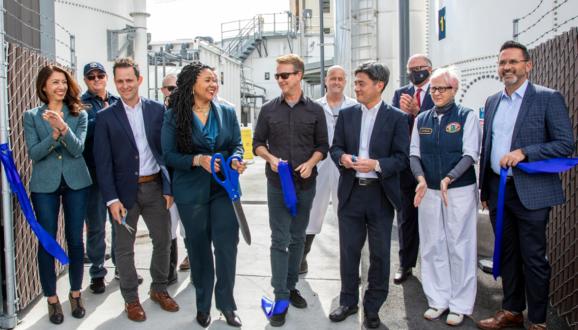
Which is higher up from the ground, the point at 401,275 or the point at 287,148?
the point at 287,148

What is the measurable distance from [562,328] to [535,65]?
2.31 metres

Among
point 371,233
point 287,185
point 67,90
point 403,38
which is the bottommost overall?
point 371,233

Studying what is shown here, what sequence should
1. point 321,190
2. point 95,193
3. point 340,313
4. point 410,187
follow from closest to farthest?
point 340,313 → point 95,193 → point 410,187 → point 321,190

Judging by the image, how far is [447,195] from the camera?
410 centimetres

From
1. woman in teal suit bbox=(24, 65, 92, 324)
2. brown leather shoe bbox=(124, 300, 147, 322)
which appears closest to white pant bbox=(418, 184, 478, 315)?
brown leather shoe bbox=(124, 300, 147, 322)

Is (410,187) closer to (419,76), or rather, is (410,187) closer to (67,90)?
(419,76)

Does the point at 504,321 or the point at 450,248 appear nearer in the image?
the point at 504,321

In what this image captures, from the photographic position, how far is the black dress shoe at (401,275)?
5.11 metres

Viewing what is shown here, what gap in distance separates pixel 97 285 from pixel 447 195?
319 centimetres

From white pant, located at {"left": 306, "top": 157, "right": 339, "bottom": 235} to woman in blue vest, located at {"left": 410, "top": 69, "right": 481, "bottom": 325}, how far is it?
116cm

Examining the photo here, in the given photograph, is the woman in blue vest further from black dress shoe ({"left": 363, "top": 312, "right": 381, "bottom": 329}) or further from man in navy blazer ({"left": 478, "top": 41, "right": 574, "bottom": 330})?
black dress shoe ({"left": 363, "top": 312, "right": 381, "bottom": 329})

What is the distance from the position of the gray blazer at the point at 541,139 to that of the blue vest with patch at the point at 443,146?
0.42 metres

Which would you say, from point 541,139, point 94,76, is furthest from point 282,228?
point 94,76

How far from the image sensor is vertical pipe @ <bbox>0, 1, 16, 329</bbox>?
3.76 metres
